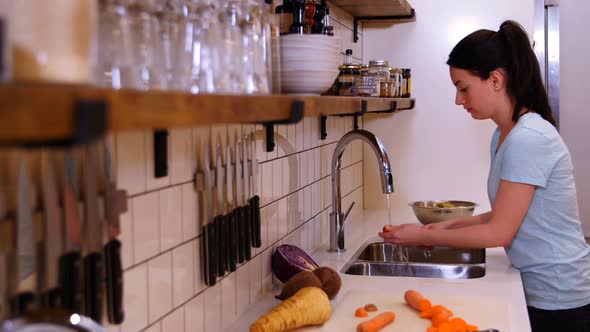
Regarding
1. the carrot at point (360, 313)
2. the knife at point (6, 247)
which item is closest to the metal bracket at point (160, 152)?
the knife at point (6, 247)

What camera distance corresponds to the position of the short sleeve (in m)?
1.86

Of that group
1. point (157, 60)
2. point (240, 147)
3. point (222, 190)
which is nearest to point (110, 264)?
point (157, 60)

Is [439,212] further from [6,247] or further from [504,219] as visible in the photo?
[6,247]

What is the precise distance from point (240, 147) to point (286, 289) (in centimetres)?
38

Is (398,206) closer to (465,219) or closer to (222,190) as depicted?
(465,219)

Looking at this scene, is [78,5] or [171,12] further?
[171,12]

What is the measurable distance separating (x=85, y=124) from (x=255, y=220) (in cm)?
113

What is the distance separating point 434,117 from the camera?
317cm

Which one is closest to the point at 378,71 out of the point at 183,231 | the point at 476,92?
the point at 476,92

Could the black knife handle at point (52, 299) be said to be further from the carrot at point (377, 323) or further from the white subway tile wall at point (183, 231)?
the carrot at point (377, 323)

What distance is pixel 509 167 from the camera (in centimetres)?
188

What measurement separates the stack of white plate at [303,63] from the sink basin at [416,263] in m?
0.93

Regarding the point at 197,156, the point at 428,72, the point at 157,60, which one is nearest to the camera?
the point at 157,60

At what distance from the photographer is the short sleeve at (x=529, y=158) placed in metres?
1.86
